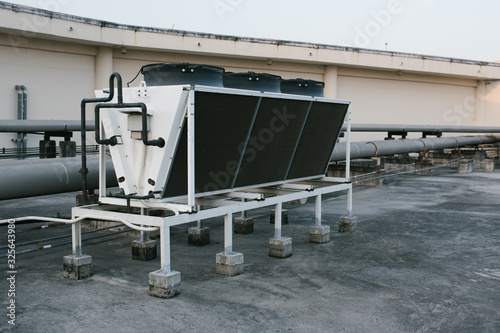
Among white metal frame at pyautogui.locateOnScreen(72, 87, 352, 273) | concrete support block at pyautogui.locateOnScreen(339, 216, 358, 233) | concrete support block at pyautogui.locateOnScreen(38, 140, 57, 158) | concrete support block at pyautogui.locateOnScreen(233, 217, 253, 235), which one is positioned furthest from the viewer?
concrete support block at pyautogui.locateOnScreen(38, 140, 57, 158)

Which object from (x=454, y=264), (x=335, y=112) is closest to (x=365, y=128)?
(x=335, y=112)

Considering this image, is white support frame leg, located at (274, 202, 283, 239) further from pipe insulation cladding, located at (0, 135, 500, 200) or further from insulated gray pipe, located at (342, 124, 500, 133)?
insulated gray pipe, located at (342, 124, 500, 133)

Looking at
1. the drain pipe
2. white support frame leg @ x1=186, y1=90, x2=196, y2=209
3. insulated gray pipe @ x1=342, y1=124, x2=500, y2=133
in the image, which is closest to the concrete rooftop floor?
white support frame leg @ x1=186, y1=90, x2=196, y2=209

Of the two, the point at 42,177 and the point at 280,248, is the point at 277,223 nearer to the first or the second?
the point at 280,248

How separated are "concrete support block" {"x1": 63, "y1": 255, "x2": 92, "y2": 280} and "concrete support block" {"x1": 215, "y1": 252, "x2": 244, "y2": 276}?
5.52ft

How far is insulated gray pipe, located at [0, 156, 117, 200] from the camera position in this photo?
699 centimetres

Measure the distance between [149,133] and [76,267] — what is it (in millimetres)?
1925

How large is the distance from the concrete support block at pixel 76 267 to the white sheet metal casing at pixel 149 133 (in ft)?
3.37

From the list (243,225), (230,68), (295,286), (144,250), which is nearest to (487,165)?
(230,68)

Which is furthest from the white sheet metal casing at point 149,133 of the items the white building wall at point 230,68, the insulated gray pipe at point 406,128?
the insulated gray pipe at point 406,128

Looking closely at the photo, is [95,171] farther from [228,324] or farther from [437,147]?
[437,147]

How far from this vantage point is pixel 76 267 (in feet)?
20.8

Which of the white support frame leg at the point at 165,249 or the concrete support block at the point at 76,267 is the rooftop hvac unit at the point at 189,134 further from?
the concrete support block at the point at 76,267

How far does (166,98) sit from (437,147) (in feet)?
57.8
